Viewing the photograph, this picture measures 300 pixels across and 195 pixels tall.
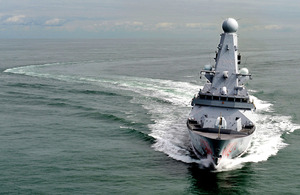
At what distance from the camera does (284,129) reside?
44.8 meters

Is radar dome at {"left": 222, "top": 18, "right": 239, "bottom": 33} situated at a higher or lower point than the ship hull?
higher

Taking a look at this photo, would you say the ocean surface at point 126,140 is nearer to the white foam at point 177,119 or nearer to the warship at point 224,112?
the white foam at point 177,119

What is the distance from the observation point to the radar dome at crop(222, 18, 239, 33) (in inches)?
1797

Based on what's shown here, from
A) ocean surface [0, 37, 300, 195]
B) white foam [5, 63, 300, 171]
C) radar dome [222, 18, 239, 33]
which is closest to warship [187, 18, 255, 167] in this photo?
radar dome [222, 18, 239, 33]

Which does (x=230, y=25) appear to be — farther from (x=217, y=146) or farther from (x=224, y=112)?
(x=217, y=146)

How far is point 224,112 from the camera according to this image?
38.2 metres

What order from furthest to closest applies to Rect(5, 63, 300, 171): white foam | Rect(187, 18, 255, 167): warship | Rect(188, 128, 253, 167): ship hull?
Rect(5, 63, 300, 171): white foam < Rect(187, 18, 255, 167): warship < Rect(188, 128, 253, 167): ship hull

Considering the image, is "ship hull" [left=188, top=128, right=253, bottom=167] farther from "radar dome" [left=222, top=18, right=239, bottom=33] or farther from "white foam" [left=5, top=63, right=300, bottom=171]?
"radar dome" [left=222, top=18, right=239, bottom=33]

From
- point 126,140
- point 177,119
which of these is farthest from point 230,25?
point 126,140

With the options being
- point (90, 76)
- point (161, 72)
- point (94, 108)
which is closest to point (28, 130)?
point (94, 108)

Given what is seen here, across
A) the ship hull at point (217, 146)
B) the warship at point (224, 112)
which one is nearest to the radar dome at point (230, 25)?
the warship at point (224, 112)

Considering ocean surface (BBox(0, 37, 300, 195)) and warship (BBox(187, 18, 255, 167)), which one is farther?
warship (BBox(187, 18, 255, 167))

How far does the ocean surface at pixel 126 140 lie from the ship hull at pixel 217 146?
3.54 feet

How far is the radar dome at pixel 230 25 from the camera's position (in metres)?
45.7
